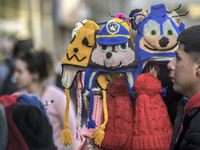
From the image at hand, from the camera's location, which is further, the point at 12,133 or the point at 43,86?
the point at 43,86

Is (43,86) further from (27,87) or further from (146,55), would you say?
(146,55)

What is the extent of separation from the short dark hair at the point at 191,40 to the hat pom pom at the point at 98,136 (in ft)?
2.15

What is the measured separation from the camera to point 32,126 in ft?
8.95

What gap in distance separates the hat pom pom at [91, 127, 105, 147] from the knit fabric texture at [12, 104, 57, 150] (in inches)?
34.7

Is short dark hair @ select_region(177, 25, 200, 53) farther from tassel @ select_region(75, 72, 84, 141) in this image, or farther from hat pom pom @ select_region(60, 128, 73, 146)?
hat pom pom @ select_region(60, 128, 73, 146)

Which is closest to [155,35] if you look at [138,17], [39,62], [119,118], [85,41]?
[138,17]

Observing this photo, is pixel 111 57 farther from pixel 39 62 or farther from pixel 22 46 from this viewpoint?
pixel 22 46

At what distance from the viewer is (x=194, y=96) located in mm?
1687

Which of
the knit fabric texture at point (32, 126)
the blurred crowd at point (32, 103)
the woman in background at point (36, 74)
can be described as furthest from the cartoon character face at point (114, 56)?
the woman in background at point (36, 74)

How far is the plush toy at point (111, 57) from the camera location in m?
1.97

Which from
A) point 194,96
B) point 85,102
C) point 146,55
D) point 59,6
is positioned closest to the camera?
point 194,96

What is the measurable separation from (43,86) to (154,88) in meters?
2.29

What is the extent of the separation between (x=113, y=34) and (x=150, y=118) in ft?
1.73

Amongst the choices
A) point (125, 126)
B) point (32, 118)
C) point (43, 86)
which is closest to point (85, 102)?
point (125, 126)
